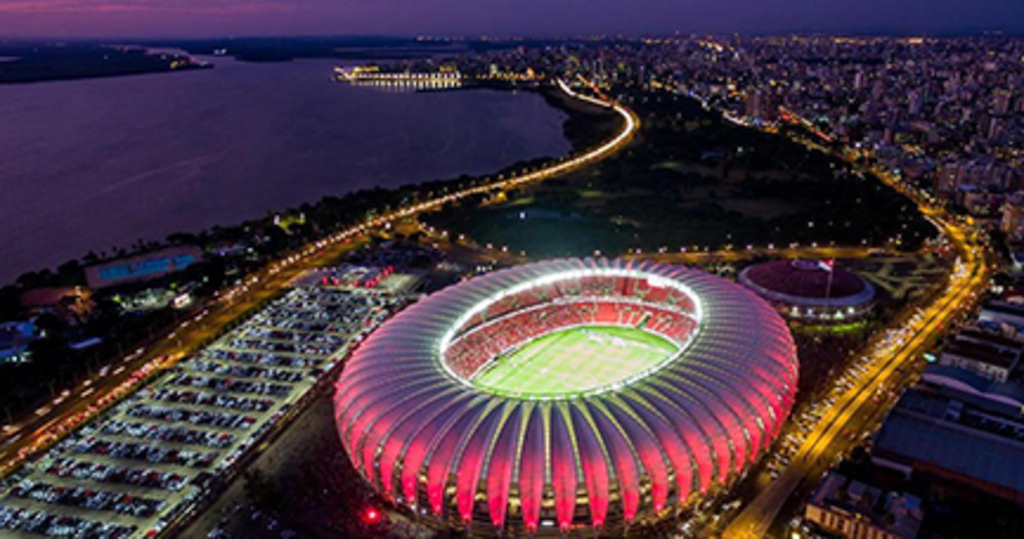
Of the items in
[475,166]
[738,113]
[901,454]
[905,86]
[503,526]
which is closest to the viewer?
[503,526]

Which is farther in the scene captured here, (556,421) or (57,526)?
(57,526)

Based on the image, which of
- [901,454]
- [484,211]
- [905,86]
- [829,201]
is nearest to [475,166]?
[484,211]

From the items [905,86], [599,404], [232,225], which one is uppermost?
[905,86]

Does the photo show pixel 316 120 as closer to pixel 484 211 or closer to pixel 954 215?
pixel 484 211

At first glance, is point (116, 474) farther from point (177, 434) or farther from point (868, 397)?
point (868, 397)

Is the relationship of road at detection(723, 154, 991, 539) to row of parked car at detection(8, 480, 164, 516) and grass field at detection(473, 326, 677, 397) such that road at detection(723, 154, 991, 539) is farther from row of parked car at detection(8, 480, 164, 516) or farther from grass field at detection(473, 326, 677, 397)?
row of parked car at detection(8, 480, 164, 516)

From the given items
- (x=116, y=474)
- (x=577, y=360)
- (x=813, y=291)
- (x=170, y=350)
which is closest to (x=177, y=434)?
(x=116, y=474)

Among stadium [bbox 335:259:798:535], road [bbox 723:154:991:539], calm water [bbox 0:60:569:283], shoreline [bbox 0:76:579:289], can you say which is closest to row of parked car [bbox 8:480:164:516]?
stadium [bbox 335:259:798:535]

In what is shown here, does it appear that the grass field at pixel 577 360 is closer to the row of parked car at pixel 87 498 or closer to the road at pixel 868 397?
the road at pixel 868 397
